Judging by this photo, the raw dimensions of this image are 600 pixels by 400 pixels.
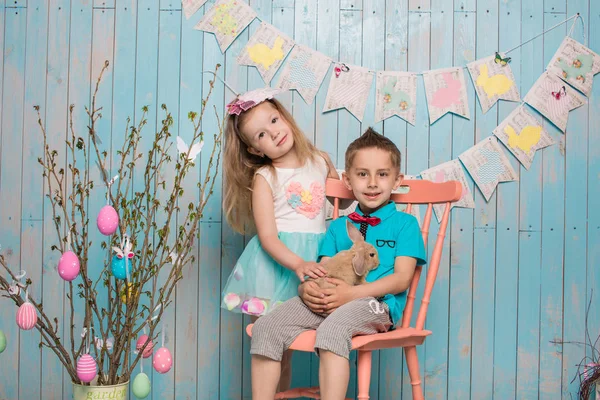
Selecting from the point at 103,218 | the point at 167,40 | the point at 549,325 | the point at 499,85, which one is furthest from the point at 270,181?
the point at 549,325

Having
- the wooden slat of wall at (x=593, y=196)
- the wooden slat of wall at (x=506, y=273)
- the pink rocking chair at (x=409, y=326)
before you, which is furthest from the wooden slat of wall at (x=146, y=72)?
the wooden slat of wall at (x=593, y=196)

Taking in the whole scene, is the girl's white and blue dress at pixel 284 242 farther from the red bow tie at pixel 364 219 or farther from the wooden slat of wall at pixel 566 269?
the wooden slat of wall at pixel 566 269

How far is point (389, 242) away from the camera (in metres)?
2.07

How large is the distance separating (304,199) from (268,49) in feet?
2.12

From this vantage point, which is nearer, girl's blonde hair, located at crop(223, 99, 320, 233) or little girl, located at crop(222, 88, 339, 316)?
little girl, located at crop(222, 88, 339, 316)

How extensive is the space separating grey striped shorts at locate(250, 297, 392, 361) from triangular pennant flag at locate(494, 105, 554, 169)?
3.08 ft

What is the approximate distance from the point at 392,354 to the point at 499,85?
107 cm

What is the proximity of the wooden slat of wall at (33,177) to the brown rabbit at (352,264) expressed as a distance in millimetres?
1207

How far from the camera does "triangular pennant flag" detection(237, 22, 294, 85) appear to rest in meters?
2.54

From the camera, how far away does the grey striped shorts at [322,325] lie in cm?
178

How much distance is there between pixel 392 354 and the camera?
2564 mm

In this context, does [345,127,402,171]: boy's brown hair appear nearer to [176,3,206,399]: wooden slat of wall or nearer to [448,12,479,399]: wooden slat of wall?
[448,12,479,399]: wooden slat of wall

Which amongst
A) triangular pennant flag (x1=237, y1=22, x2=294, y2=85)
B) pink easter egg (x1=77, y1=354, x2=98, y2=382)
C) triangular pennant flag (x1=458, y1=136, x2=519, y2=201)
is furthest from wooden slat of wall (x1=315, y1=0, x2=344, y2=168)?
pink easter egg (x1=77, y1=354, x2=98, y2=382)

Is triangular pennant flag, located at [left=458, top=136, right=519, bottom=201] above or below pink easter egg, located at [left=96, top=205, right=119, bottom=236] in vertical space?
above
